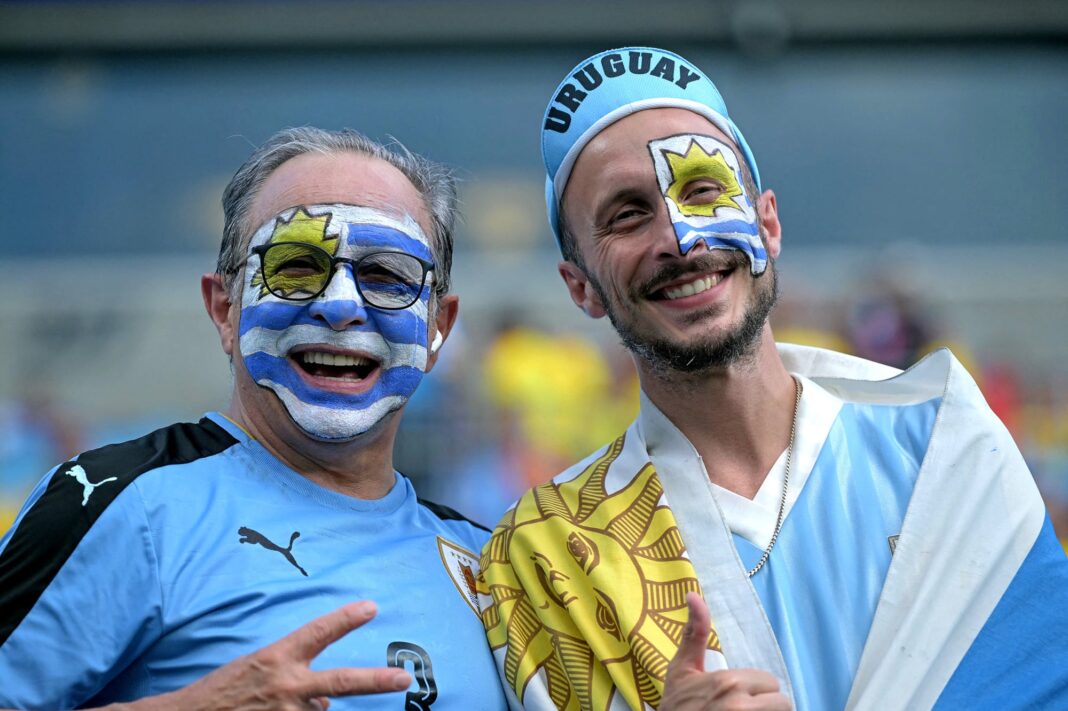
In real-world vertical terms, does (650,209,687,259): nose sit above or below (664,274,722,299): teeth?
above

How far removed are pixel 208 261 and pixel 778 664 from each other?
35.0ft

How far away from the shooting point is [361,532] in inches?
117

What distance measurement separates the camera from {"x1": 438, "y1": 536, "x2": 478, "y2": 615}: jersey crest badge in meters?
3.03

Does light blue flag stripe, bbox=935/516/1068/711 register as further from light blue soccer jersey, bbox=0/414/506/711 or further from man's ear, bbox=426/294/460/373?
man's ear, bbox=426/294/460/373

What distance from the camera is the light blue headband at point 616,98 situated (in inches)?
126

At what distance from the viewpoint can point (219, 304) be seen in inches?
127

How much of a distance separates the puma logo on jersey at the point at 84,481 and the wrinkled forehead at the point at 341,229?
694 mm

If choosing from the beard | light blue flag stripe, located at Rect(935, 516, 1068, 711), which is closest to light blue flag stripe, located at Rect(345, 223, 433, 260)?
the beard

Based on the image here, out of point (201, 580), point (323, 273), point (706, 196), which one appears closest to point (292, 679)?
point (201, 580)

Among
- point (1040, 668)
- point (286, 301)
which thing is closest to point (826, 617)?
point (1040, 668)

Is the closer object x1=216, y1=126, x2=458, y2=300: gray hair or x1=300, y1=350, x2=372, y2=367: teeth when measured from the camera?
x1=300, y1=350, x2=372, y2=367: teeth

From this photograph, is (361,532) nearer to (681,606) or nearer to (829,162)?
(681,606)

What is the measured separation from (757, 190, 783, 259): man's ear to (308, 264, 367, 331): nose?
3.36 ft

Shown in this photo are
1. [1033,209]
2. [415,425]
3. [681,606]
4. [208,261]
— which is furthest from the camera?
[1033,209]
